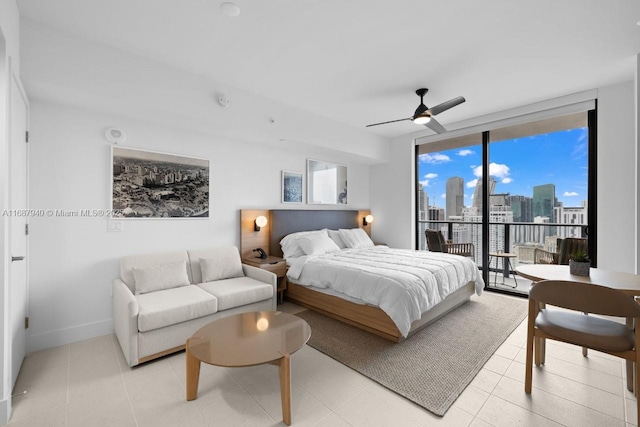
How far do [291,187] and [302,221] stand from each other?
597 mm

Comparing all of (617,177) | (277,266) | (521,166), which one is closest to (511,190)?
(521,166)

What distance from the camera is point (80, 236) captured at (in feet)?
9.29

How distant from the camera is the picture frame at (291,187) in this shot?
458 centimetres

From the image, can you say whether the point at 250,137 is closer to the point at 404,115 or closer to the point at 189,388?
the point at 404,115

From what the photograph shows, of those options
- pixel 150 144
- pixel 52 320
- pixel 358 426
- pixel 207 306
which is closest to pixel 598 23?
pixel 358 426

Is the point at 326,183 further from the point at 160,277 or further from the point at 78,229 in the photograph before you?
the point at 78,229

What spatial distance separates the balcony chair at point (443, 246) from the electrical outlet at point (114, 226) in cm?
449

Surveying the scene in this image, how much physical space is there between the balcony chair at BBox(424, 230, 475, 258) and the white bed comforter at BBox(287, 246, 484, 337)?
0.83 meters

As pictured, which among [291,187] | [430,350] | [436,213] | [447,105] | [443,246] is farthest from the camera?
[436,213]

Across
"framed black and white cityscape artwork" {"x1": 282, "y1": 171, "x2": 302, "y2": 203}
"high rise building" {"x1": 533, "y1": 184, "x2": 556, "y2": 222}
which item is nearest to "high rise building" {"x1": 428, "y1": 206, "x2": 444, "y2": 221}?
"high rise building" {"x1": 533, "y1": 184, "x2": 556, "y2": 222}

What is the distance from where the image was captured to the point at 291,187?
468 cm

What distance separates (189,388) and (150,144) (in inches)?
104

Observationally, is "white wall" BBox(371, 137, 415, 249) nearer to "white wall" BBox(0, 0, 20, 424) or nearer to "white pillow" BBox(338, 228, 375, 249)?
"white pillow" BBox(338, 228, 375, 249)

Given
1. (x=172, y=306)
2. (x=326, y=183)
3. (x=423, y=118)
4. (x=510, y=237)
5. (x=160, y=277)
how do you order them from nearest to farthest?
(x=172, y=306) → (x=160, y=277) → (x=423, y=118) → (x=510, y=237) → (x=326, y=183)
